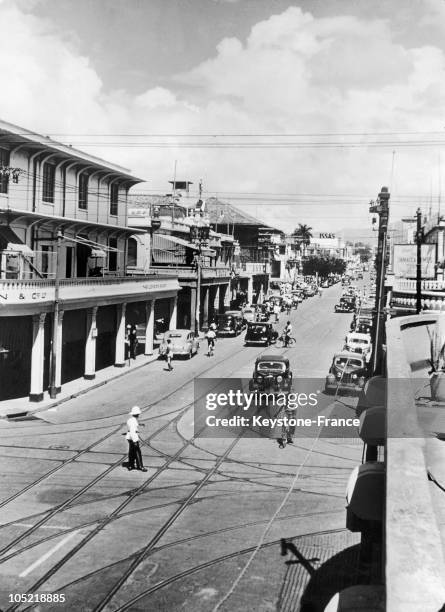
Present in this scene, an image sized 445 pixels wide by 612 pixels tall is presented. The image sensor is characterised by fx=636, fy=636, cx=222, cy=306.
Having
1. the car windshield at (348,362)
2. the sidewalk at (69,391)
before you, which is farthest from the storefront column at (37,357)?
the car windshield at (348,362)

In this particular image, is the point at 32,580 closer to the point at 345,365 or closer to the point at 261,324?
the point at 345,365

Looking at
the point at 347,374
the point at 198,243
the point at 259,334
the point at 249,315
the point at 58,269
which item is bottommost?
the point at 347,374

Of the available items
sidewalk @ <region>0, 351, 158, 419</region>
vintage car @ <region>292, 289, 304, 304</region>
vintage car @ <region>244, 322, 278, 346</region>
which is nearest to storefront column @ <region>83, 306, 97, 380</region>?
sidewalk @ <region>0, 351, 158, 419</region>

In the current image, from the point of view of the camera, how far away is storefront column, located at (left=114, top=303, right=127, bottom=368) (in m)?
37.3

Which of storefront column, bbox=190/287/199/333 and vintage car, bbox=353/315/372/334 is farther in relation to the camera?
storefront column, bbox=190/287/199/333

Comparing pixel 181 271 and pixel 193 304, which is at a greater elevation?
pixel 181 271

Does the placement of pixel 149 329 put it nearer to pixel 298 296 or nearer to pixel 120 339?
pixel 120 339

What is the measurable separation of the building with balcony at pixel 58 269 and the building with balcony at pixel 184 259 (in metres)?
7.77

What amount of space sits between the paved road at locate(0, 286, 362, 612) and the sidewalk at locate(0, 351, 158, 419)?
93 centimetres

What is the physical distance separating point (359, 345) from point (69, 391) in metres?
17.8

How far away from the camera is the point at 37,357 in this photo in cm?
2731

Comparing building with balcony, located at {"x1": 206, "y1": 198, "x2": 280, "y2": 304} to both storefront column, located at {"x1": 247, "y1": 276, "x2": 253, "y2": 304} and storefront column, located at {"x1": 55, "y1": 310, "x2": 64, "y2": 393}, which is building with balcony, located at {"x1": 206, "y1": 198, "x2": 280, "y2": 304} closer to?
storefront column, located at {"x1": 247, "y1": 276, "x2": 253, "y2": 304}

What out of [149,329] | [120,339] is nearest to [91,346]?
[120,339]

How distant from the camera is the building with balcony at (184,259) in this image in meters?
52.1
